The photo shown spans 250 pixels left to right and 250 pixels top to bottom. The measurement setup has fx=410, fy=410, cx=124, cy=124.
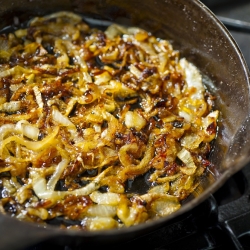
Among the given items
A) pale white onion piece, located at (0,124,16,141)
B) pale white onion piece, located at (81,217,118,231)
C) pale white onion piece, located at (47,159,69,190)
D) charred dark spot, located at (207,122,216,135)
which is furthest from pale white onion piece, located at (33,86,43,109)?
charred dark spot, located at (207,122,216,135)

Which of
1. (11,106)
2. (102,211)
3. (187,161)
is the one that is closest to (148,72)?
(187,161)

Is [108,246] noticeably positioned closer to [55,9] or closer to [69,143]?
[69,143]

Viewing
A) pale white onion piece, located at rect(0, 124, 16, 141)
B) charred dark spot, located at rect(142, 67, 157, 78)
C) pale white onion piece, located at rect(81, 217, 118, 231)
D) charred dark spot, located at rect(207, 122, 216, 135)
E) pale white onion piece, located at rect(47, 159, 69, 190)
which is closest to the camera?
pale white onion piece, located at rect(81, 217, 118, 231)

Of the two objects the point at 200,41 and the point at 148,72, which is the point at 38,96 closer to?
the point at 148,72

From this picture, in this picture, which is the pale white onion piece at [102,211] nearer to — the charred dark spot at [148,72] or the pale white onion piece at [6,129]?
the pale white onion piece at [6,129]

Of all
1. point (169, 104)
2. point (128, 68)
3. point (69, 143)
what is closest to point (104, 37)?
point (128, 68)

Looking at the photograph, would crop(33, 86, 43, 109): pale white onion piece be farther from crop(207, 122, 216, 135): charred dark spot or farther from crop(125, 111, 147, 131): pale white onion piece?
crop(207, 122, 216, 135): charred dark spot
